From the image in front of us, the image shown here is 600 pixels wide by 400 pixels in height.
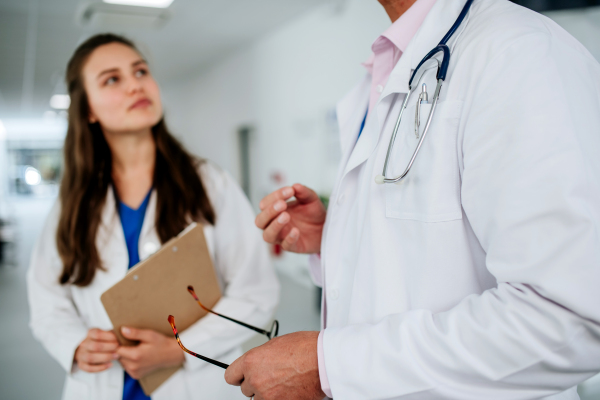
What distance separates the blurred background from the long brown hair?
8 cm

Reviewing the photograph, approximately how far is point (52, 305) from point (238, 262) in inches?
21.6

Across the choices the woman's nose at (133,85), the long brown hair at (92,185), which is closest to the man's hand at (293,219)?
the long brown hair at (92,185)

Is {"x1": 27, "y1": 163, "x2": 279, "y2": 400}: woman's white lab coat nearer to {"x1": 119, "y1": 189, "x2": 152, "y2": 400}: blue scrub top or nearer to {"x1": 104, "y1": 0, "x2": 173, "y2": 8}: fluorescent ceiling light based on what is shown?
{"x1": 119, "y1": 189, "x2": 152, "y2": 400}: blue scrub top

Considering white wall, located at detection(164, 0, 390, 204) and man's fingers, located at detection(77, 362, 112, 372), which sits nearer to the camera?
man's fingers, located at detection(77, 362, 112, 372)

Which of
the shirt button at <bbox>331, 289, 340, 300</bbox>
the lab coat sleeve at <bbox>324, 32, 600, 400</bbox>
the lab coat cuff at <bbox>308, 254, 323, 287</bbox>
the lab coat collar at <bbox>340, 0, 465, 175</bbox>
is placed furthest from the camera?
the lab coat cuff at <bbox>308, 254, 323, 287</bbox>

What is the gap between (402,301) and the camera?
573 millimetres

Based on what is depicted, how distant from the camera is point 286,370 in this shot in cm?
51

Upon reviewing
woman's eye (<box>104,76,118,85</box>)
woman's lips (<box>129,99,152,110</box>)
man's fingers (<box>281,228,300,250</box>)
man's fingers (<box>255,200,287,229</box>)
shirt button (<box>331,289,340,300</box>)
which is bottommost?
shirt button (<box>331,289,340,300</box>)

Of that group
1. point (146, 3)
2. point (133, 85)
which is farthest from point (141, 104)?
point (146, 3)

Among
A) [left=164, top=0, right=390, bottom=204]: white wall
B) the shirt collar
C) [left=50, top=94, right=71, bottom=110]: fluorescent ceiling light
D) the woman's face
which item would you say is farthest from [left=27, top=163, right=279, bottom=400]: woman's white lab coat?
[left=164, top=0, right=390, bottom=204]: white wall

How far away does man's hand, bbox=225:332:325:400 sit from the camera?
0.51m

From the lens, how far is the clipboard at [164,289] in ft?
2.44

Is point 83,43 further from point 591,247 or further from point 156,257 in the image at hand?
point 591,247

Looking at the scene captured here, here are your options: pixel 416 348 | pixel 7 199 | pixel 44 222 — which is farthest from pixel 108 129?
pixel 416 348
